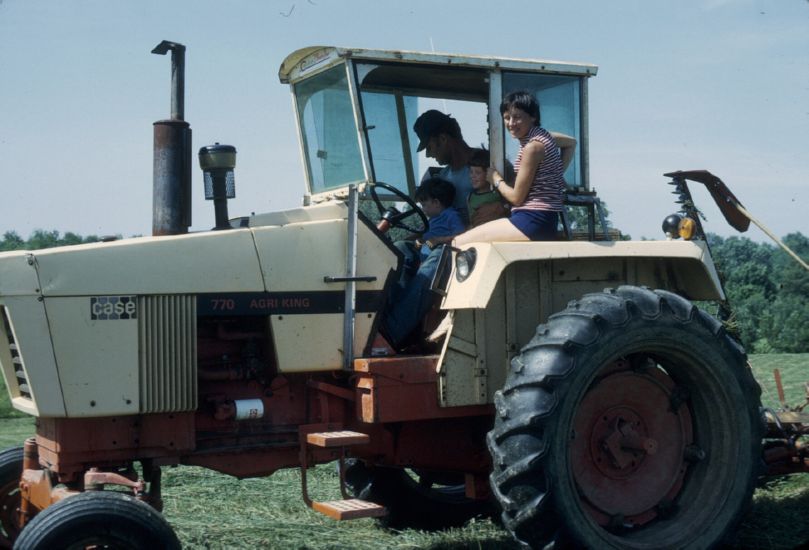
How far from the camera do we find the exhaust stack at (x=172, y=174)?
540 centimetres

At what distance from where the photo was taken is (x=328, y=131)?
611 cm

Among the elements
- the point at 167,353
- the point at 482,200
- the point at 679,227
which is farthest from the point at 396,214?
the point at 679,227

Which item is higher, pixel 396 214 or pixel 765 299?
pixel 396 214

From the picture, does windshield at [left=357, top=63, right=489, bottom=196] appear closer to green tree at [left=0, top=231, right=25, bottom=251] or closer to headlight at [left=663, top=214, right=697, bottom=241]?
headlight at [left=663, top=214, right=697, bottom=241]

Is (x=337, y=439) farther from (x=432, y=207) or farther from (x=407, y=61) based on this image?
(x=407, y=61)

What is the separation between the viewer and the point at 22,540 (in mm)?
4180

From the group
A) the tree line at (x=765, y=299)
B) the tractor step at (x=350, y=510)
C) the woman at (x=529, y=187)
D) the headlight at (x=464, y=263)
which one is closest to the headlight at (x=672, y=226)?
the woman at (x=529, y=187)

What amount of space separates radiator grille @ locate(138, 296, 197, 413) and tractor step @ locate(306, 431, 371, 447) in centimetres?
61

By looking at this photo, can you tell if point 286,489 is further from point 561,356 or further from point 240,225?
point 561,356

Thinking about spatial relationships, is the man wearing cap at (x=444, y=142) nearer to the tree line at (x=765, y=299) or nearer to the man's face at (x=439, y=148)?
the man's face at (x=439, y=148)

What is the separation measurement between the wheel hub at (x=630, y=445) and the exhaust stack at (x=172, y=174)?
2.40 m

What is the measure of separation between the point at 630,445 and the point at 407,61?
2420 millimetres

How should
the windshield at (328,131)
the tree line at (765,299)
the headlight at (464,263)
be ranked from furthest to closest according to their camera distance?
the tree line at (765,299)
the windshield at (328,131)
the headlight at (464,263)

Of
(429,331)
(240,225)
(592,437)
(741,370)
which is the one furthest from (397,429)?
(741,370)
